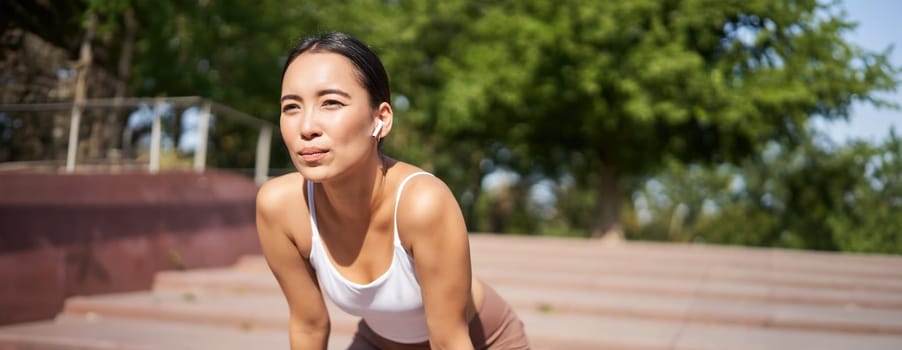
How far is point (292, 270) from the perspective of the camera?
7.42ft

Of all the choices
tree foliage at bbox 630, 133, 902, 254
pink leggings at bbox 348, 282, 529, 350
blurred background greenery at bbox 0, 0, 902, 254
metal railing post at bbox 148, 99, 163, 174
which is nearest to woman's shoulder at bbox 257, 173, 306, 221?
pink leggings at bbox 348, 282, 529, 350

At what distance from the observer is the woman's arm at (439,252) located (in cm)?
199

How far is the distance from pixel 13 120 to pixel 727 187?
3935 cm

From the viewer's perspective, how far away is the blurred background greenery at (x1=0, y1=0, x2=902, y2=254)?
55.1ft

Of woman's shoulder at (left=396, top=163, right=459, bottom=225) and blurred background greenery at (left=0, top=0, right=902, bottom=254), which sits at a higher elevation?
woman's shoulder at (left=396, top=163, right=459, bottom=225)

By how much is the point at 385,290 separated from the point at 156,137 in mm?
7133

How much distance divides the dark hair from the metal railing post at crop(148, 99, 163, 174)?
665cm

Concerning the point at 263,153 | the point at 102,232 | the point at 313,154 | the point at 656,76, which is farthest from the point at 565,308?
the point at 656,76

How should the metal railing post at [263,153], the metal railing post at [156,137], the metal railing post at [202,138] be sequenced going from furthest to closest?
the metal railing post at [263,153] → the metal railing post at [202,138] → the metal railing post at [156,137]

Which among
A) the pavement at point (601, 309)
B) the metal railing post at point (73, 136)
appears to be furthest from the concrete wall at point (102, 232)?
the metal railing post at point (73, 136)

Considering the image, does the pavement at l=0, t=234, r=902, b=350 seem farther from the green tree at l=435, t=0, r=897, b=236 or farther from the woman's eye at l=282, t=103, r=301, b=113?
the green tree at l=435, t=0, r=897, b=236

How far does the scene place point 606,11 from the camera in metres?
18.1

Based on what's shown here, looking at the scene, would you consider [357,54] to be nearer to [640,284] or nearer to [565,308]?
[565,308]

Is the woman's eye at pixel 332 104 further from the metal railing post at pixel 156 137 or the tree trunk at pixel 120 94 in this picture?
the tree trunk at pixel 120 94
